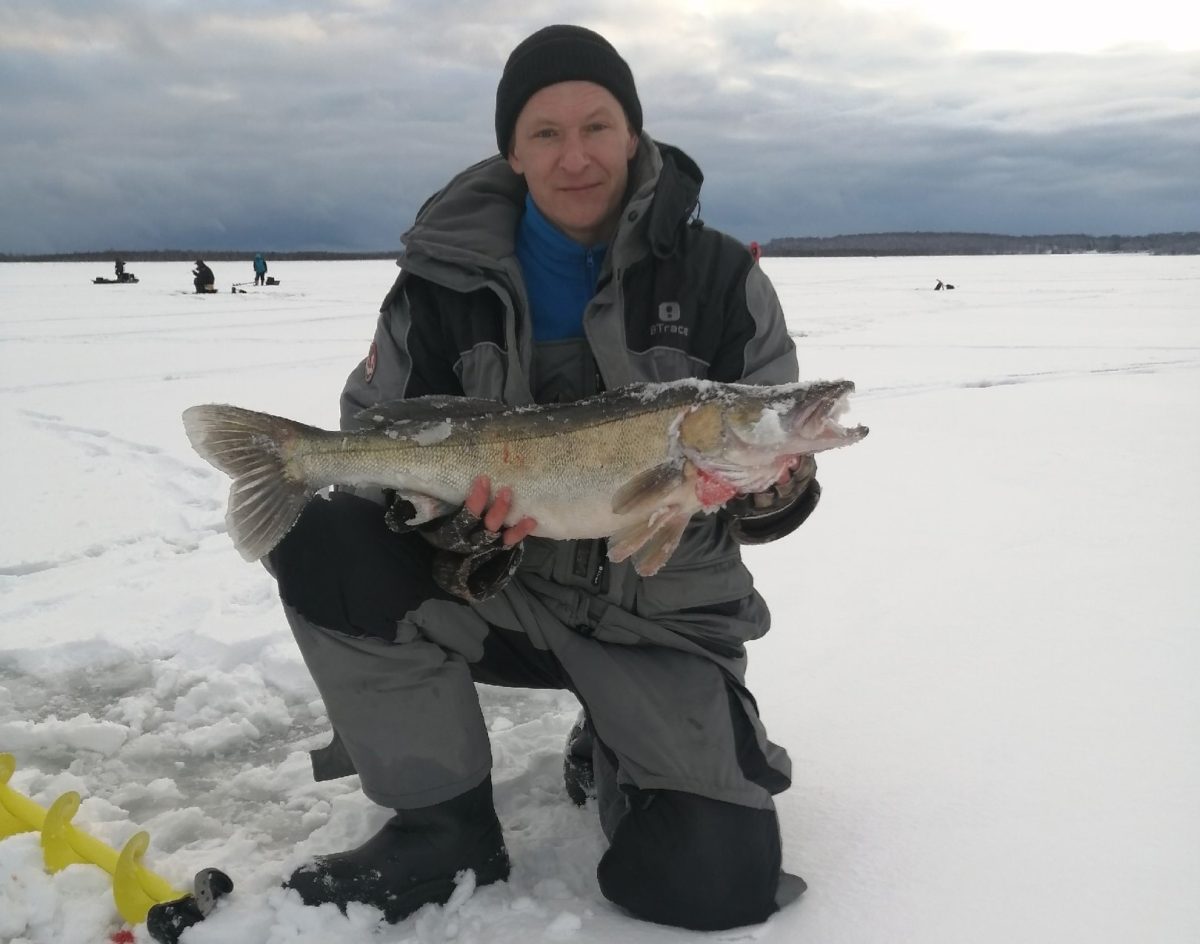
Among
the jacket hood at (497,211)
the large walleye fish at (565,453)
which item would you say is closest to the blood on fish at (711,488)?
the large walleye fish at (565,453)

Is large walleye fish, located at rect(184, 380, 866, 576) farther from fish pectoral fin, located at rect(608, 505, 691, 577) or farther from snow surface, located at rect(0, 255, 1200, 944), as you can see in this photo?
snow surface, located at rect(0, 255, 1200, 944)

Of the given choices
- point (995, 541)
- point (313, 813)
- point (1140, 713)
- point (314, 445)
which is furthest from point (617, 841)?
point (995, 541)

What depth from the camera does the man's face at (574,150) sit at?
2844mm

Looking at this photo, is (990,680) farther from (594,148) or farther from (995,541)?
(594,148)

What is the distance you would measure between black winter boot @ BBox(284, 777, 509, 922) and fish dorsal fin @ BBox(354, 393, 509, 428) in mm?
1033

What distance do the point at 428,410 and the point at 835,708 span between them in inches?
67.1

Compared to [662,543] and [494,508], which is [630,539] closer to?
[662,543]

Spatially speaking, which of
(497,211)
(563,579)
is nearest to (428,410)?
(563,579)

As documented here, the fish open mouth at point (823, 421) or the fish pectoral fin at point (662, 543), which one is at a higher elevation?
the fish open mouth at point (823, 421)

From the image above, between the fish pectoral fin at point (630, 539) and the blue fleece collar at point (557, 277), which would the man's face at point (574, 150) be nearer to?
the blue fleece collar at point (557, 277)

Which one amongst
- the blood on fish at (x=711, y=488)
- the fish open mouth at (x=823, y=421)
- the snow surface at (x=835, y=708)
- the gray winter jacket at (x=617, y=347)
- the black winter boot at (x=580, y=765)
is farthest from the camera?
the black winter boot at (x=580, y=765)

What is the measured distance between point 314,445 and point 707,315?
1215 millimetres

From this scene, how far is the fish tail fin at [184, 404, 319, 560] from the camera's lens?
103 inches

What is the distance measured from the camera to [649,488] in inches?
99.8
